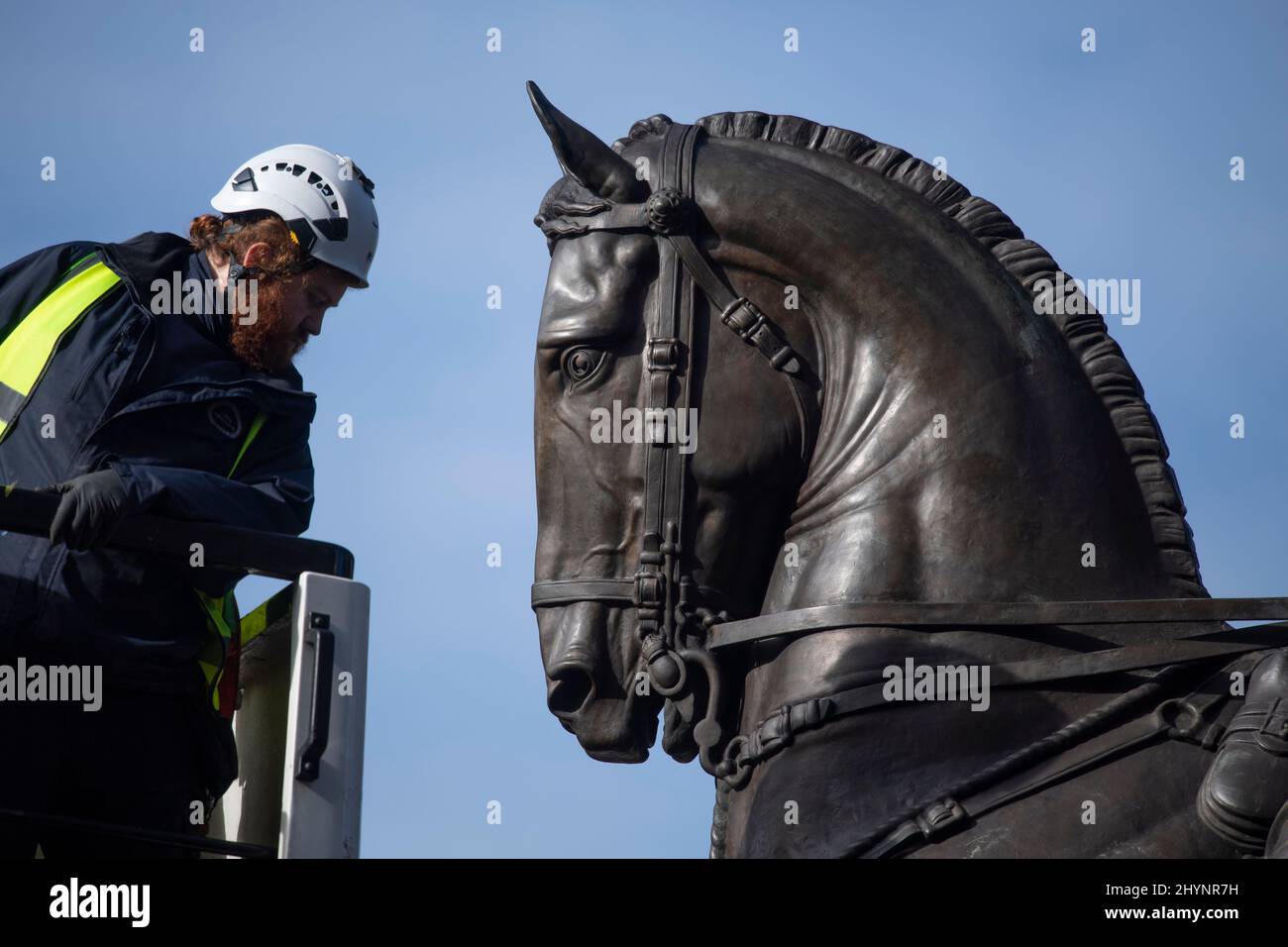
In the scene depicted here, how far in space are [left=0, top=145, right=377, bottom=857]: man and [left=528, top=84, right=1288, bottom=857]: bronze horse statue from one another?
1076 mm

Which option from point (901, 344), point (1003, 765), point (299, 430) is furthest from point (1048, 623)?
point (299, 430)

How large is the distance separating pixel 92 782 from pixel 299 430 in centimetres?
144

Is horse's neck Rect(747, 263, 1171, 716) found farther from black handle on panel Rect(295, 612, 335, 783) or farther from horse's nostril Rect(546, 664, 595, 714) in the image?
black handle on panel Rect(295, 612, 335, 783)

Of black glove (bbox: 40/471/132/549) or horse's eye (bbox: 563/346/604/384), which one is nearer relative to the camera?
black glove (bbox: 40/471/132/549)

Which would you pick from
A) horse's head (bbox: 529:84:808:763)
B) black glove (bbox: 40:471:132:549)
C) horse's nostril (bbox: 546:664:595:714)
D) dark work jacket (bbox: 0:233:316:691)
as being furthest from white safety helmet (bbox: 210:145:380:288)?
horse's nostril (bbox: 546:664:595:714)

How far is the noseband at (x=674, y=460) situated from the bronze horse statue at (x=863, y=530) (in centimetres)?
1

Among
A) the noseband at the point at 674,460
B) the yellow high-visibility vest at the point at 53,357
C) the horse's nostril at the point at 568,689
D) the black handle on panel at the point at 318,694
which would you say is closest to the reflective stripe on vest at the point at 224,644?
the yellow high-visibility vest at the point at 53,357

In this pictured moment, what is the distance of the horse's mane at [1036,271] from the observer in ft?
20.4

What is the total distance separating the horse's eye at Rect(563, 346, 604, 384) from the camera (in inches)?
265

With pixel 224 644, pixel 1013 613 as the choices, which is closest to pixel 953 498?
pixel 1013 613

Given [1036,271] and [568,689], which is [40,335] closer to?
[568,689]

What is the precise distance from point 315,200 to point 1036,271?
2754mm

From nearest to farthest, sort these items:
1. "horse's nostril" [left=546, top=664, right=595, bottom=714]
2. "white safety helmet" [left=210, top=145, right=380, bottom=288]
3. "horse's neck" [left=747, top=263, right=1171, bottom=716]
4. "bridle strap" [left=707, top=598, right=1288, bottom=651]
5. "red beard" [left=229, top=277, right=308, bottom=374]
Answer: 1. "bridle strap" [left=707, top=598, right=1288, bottom=651]
2. "horse's neck" [left=747, top=263, right=1171, bottom=716]
3. "horse's nostril" [left=546, top=664, right=595, bottom=714]
4. "red beard" [left=229, top=277, right=308, bottom=374]
5. "white safety helmet" [left=210, top=145, right=380, bottom=288]
